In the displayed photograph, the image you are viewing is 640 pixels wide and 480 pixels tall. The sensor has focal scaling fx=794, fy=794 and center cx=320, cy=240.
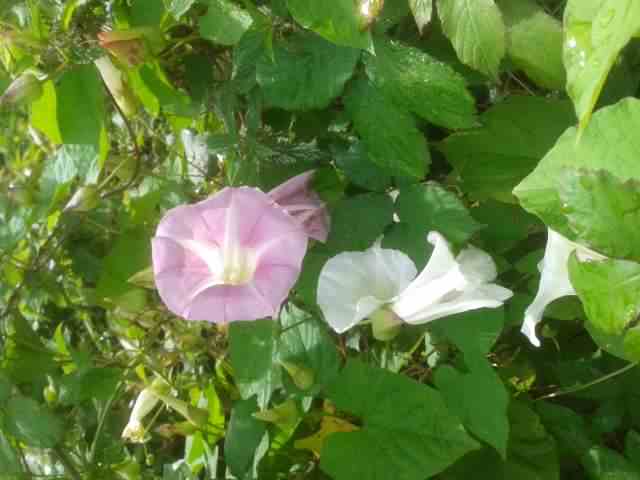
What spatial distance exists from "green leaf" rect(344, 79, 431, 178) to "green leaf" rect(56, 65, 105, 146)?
283mm

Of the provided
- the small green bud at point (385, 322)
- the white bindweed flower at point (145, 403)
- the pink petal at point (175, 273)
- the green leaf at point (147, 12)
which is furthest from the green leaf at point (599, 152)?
Result: the white bindweed flower at point (145, 403)

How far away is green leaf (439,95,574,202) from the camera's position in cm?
64

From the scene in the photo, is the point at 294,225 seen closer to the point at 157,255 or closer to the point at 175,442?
the point at 157,255

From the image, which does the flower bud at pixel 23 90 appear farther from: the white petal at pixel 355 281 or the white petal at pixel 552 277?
the white petal at pixel 552 277

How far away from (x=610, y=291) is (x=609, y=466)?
0.40m

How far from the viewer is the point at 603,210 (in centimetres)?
41

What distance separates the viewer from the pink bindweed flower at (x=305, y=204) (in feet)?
2.22

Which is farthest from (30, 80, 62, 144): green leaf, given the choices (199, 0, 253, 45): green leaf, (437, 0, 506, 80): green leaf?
(437, 0, 506, 80): green leaf

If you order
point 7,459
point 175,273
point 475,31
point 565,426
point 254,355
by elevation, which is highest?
point 475,31

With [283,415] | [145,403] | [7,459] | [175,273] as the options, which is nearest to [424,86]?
[175,273]

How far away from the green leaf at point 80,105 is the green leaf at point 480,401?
40cm

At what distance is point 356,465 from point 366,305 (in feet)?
0.59

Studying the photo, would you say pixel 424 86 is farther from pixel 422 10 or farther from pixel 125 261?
pixel 125 261

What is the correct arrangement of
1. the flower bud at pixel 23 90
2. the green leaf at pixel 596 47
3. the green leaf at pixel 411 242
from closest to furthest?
the green leaf at pixel 596 47 → the green leaf at pixel 411 242 → the flower bud at pixel 23 90
